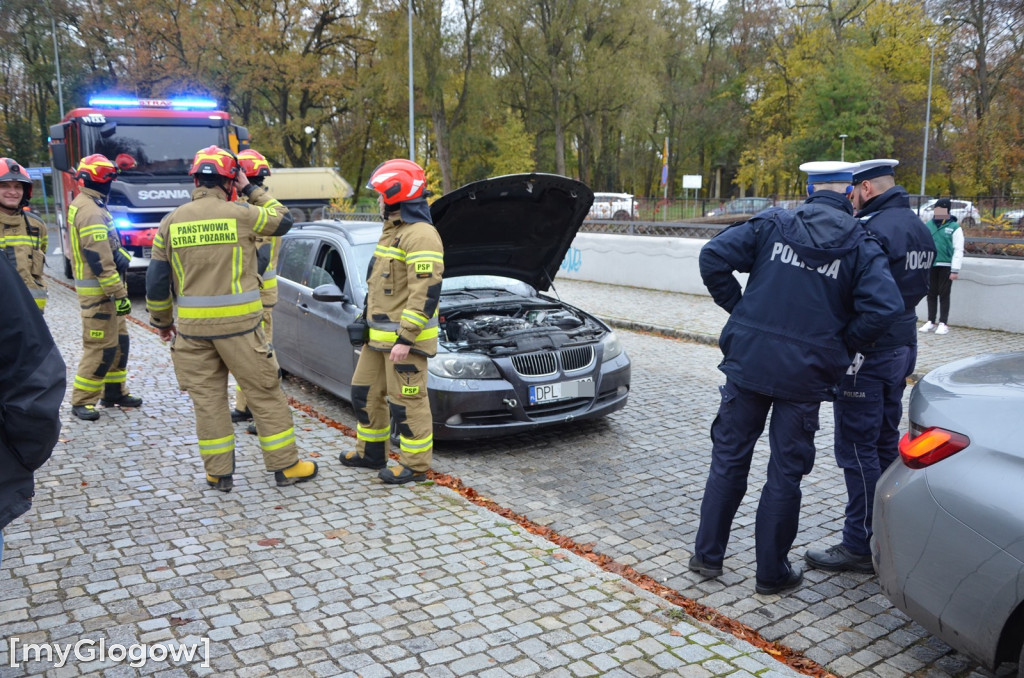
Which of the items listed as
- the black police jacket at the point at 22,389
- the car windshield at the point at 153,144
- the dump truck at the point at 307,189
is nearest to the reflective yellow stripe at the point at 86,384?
the black police jacket at the point at 22,389

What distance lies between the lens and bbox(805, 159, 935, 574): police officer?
4.30 metres

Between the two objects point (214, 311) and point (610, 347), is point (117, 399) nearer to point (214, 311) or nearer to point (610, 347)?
point (214, 311)

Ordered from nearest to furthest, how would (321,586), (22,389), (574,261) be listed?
(22,389) < (321,586) < (574,261)

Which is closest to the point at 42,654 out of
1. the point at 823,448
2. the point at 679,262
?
the point at 823,448

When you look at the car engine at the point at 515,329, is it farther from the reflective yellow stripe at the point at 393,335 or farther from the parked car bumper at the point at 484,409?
the reflective yellow stripe at the point at 393,335

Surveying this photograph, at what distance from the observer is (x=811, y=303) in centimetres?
373

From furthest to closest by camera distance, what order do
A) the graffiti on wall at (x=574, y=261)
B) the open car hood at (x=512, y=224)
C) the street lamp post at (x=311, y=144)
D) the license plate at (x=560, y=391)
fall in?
the street lamp post at (x=311, y=144), the graffiti on wall at (x=574, y=261), the open car hood at (x=512, y=224), the license plate at (x=560, y=391)

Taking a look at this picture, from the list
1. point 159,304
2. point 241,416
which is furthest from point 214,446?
point 241,416

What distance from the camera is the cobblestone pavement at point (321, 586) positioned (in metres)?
3.37

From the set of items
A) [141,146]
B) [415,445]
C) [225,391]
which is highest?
[141,146]

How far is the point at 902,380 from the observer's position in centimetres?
443

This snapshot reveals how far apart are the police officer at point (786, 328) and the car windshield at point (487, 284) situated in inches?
142

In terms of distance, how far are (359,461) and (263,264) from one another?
1745mm

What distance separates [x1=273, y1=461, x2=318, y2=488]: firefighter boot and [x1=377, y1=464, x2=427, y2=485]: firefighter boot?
484 millimetres
